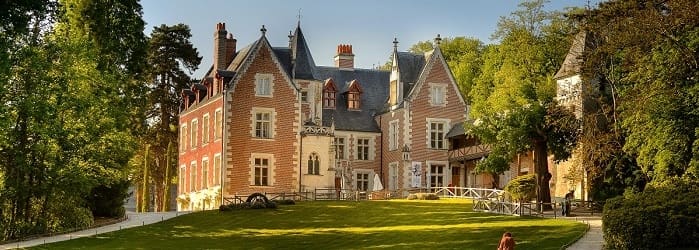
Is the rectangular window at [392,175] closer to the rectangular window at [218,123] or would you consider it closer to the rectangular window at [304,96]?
the rectangular window at [304,96]

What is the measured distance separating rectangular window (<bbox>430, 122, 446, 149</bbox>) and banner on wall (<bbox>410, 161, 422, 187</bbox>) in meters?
1.66

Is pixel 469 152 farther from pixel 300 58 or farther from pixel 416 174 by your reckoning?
pixel 300 58

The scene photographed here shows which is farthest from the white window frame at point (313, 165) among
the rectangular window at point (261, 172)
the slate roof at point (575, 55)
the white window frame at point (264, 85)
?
the slate roof at point (575, 55)

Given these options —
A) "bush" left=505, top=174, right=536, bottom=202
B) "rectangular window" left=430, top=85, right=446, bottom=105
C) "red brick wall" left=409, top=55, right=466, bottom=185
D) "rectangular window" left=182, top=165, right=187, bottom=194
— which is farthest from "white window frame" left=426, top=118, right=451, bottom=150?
"bush" left=505, top=174, right=536, bottom=202

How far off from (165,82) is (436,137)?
17663 mm

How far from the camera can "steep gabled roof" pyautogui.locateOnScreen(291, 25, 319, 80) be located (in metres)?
61.7

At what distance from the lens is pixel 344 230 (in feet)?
126

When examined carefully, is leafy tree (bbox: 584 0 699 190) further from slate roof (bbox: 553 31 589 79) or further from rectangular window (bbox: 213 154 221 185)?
rectangular window (bbox: 213 154 221 185)

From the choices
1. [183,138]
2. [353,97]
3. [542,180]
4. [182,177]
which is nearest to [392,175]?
[353,97]

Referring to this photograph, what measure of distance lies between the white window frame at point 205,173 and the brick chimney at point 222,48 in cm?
528

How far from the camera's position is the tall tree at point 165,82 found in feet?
219

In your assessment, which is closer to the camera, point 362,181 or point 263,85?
point 263,85

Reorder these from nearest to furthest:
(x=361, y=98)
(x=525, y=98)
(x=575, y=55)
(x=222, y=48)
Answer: (x=575, y=55), (x=525, y=98), (x=222, y=48), (x=361, y=98)

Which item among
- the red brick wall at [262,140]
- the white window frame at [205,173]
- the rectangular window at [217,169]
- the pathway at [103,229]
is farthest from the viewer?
the white window frame at [205,173]
